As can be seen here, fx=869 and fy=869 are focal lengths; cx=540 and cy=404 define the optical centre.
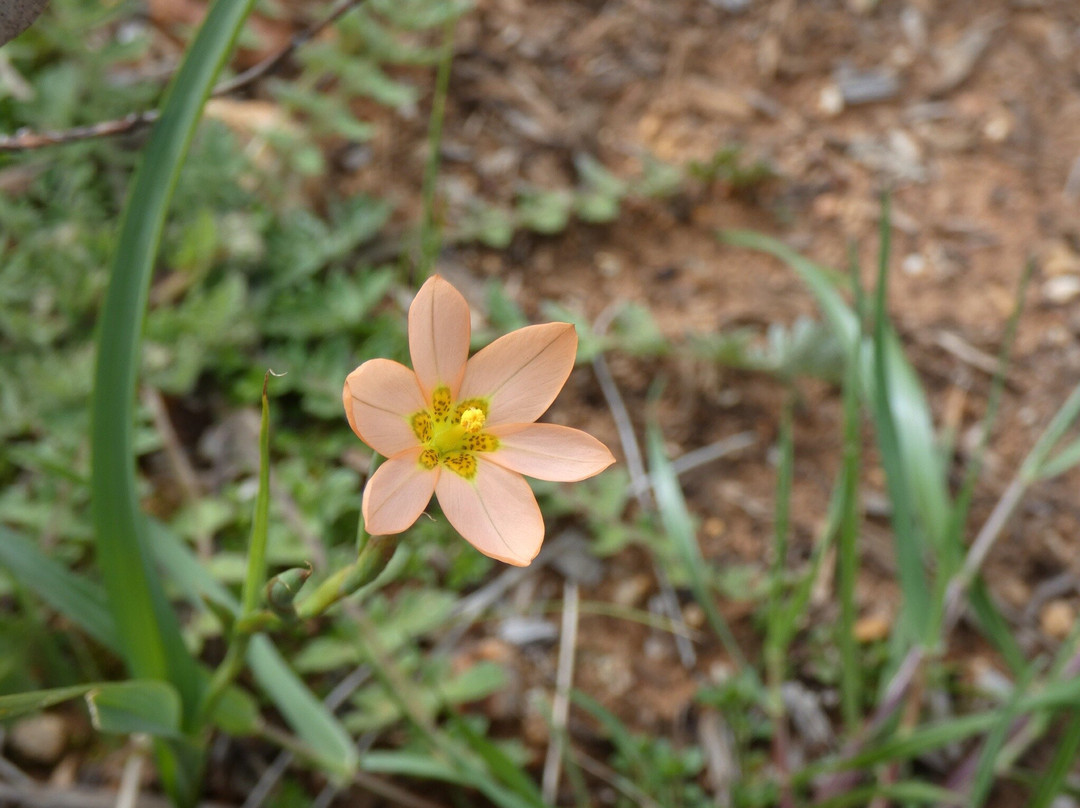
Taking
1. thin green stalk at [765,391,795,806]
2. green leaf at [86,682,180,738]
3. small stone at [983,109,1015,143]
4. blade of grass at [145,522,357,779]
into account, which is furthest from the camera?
small stone at [983,109,1015,143]

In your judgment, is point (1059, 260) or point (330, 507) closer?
point (330, 507)

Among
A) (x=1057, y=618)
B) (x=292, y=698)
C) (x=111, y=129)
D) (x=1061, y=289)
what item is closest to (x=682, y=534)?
(x=292, y=698)

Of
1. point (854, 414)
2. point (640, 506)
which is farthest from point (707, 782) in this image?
point (854, 414)

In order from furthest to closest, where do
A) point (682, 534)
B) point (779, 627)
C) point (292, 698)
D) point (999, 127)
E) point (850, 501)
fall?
1. point (999, 127)
2. point (682, 534)
3. point (779, 627)
4. point (850, 501)
5. point (292, 698)

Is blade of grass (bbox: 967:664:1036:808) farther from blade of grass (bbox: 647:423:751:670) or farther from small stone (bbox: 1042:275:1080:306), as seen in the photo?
small stone (bbox: 1042:275:1080:306)

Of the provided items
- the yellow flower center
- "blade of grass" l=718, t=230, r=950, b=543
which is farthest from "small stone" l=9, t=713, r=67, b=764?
"blade of grass" l=718, t=230, r=950, b=543

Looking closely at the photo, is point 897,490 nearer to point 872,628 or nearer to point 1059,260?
point 872,628

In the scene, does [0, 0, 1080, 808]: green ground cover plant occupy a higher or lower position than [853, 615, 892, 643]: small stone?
higher

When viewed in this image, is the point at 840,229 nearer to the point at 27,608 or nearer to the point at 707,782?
the point at 707,782
